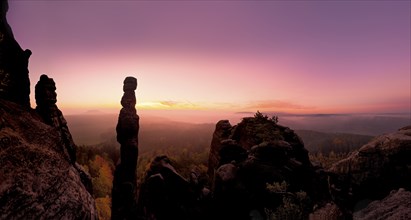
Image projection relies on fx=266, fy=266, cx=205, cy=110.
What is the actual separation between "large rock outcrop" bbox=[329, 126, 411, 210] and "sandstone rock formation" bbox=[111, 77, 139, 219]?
29790mm

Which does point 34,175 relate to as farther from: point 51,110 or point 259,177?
point 259,177

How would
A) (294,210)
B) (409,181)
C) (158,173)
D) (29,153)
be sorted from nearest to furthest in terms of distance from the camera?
(29,153)
(409,181)
(294,210)
(158,173)

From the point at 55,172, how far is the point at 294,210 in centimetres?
2091

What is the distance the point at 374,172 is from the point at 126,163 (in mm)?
33905

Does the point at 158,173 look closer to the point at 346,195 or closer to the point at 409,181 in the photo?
the point at 346,195

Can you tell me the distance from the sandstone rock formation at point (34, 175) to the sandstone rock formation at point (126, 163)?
27.5 m

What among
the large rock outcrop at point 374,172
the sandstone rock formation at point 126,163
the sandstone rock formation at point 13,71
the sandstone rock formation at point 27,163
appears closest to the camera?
the sandstone rock formation at point 27,163

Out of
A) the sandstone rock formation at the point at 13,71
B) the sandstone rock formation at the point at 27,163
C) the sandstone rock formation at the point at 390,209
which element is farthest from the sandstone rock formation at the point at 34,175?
the sandstone rock formation at the point at 390,209

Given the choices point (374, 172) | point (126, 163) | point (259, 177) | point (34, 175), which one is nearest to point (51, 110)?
point (34, 175)

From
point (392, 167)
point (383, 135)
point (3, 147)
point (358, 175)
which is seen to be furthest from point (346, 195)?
point (3, 147)

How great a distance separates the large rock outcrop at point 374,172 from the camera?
21.8 m

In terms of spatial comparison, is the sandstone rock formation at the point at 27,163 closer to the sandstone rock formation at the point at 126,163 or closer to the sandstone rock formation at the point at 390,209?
the sandstone rock formation at the point at 390,209

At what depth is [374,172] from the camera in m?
23.0

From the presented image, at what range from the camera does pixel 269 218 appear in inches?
1077
